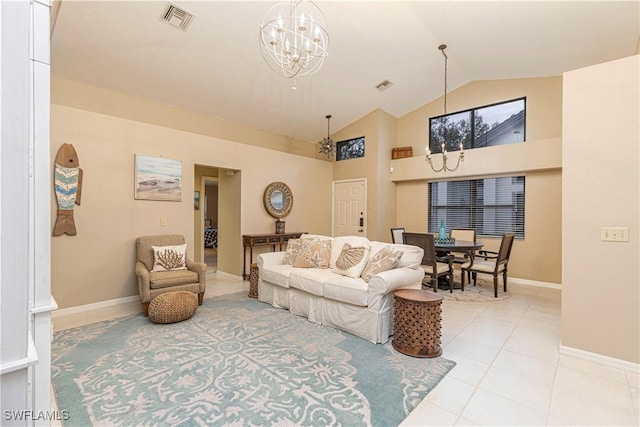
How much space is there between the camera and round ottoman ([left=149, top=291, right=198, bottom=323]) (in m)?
3.11

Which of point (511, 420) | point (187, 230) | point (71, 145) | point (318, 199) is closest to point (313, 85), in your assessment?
point (318, 199)

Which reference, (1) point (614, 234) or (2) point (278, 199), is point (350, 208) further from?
(1) point (614, 234)

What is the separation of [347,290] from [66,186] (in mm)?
3561

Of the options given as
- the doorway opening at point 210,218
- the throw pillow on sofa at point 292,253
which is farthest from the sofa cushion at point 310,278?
the doorway opening at point 210,218

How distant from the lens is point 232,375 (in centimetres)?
217

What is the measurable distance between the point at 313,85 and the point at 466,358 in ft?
14.7

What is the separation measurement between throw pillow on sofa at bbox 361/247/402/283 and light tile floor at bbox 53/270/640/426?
0.90 metres

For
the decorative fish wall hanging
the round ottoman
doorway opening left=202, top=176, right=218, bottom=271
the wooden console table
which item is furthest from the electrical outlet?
doorway opening left=202, top=176, right=218, bottom=271

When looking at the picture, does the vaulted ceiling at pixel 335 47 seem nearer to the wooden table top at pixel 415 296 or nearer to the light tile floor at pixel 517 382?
the light tile floor at pixel 517 382

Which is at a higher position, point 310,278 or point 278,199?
point 278,199

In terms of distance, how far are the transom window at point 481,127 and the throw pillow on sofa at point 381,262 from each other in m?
3.79

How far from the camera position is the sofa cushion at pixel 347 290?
2.79 meters

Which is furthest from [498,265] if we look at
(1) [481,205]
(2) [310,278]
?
(2) [310,278]

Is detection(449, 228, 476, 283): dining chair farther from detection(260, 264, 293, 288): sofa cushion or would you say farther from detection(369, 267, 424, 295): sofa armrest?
detection(260, 264, 293, 288): sofa cushion
